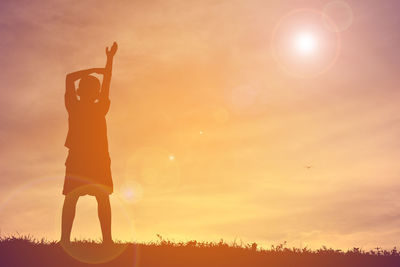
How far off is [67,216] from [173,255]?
111 inches

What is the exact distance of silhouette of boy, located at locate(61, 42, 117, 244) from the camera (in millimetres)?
13086

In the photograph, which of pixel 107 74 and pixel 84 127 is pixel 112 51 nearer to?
pixel 107 74

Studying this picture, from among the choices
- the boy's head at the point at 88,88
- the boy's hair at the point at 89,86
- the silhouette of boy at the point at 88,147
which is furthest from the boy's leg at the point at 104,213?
the boy's hair at the point at 89,86

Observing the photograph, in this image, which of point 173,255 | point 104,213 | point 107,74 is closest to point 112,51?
point 107,74

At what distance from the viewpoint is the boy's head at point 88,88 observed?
44.1 feet

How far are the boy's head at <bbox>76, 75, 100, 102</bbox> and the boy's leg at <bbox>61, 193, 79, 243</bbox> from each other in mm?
2506

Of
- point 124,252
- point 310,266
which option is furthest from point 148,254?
point 310,266

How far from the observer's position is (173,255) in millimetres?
13312

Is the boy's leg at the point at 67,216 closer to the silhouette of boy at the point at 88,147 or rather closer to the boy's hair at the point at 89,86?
the silhouette of boy at the point at 88,147

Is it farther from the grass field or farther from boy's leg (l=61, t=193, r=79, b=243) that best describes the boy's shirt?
the grass field

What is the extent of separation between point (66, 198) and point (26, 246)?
1832mm

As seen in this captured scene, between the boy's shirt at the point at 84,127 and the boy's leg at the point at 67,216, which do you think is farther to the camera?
the boy's shirt at the point at 84,127

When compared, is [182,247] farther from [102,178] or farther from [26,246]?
[26,246]

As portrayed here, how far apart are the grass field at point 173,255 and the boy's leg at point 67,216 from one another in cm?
32
